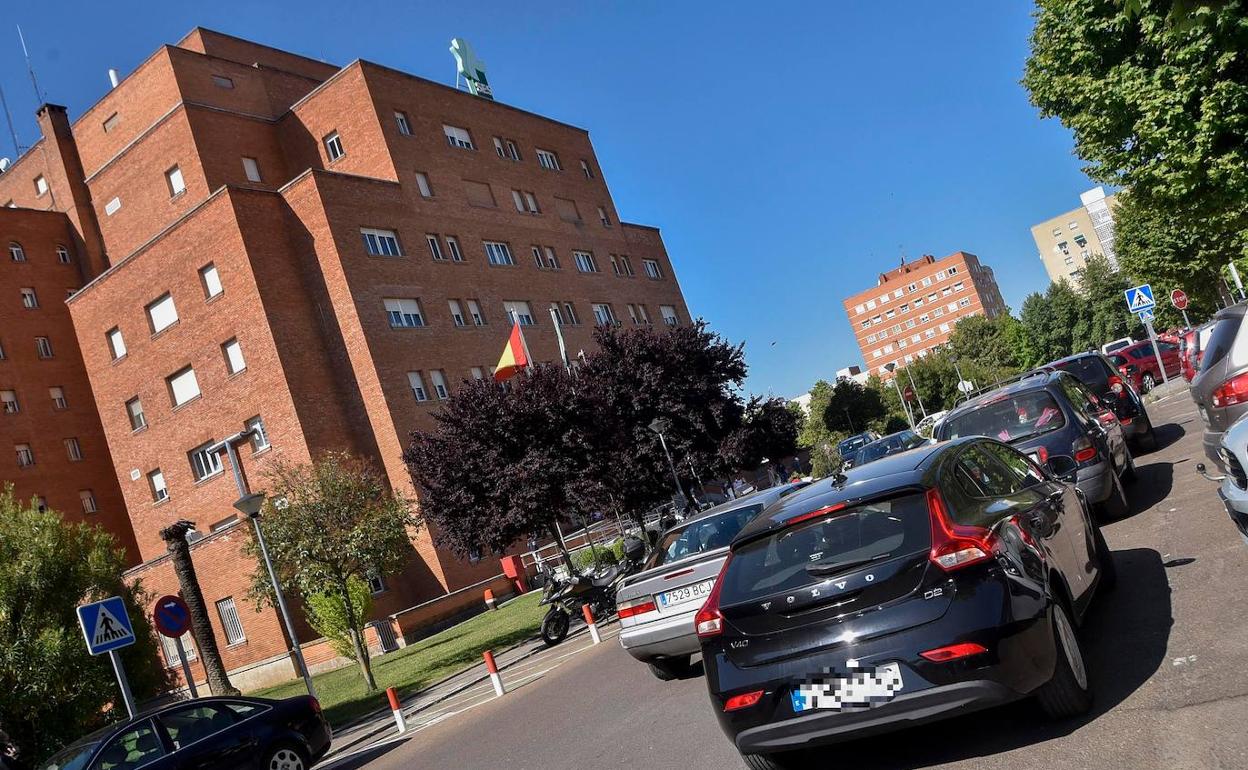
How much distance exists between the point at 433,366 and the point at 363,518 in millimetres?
18248

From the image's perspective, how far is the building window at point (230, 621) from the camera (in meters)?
31.3

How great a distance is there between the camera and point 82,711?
1780 centimetres

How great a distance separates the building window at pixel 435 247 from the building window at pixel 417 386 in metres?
5.42

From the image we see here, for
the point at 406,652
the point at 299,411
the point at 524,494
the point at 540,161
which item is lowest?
the point at 406,652

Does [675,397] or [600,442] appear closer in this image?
[600,442]

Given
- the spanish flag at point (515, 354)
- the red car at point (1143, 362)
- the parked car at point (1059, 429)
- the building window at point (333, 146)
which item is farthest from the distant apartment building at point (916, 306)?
the parked car at point (1059, 429)

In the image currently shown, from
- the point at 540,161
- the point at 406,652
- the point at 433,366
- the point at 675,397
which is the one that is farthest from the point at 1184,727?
the point at 540,161

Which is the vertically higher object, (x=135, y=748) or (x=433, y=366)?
(x=433, y=366)

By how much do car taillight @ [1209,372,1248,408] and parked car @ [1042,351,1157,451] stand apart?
584 centimetres

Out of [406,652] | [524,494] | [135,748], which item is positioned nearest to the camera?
[135,748]

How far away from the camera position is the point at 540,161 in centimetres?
4806

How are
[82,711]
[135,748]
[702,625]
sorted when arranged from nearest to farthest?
1. [702,625]
2. [135,748]
3. [82,711]

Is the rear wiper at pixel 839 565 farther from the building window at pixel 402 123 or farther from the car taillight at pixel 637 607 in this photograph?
the building window at pixel 402 123

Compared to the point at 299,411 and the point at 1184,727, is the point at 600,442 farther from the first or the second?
the point at 1184,727
